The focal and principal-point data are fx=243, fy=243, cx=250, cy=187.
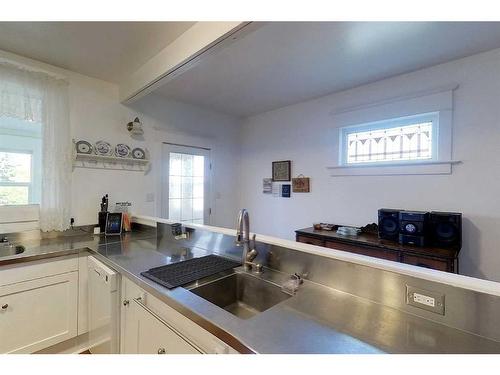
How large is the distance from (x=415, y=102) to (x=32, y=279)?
11.8 feet

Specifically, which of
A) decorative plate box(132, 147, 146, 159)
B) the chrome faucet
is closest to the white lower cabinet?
the chrome faucet

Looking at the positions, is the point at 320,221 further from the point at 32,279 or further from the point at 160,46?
the point at 32,279

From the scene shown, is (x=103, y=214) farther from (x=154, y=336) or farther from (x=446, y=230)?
(x=446, y=230)

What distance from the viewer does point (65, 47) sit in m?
2.01

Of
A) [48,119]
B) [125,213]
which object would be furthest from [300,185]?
[48,119]

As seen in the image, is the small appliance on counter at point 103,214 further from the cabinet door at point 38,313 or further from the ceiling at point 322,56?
the ceiling at point 322,56

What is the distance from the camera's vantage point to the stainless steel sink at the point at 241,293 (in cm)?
126

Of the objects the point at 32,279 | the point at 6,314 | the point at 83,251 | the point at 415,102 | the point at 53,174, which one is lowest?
the point at 6,314

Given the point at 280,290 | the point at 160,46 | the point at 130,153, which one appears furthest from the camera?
the point at 130,153

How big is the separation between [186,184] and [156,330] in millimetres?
2432

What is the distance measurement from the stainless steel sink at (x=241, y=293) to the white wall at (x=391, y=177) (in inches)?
76.8

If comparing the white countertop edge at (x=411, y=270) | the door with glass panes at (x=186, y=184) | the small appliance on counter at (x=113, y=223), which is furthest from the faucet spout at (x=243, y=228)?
the door with glass panes at (x=186, y=184)

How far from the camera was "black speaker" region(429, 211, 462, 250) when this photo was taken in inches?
78.8
